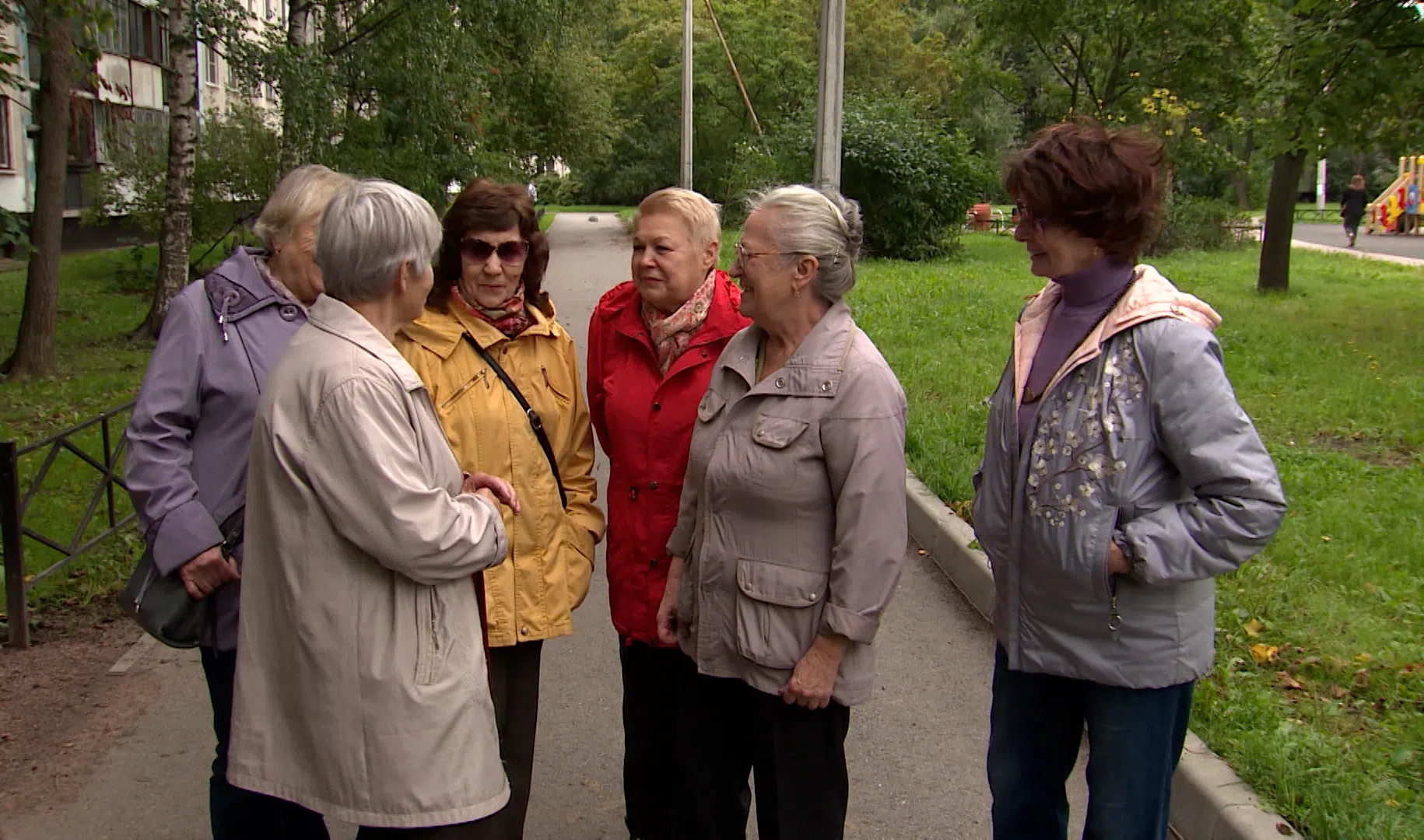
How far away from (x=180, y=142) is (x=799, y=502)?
491 inches

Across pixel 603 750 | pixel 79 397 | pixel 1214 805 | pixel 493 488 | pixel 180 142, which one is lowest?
pixel 79 397

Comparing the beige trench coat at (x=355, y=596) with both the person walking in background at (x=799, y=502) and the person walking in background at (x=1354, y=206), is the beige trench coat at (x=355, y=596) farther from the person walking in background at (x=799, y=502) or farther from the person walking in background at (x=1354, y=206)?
the person walking in background at (x=1354, y=206)

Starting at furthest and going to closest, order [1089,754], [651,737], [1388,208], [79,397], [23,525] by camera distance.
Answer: [1388,208]
[79,397]
[23,525]
[651,737]
[1089,754]

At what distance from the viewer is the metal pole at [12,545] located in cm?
556

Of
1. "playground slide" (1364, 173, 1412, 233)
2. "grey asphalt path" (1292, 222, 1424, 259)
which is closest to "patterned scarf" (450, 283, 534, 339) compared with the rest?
"grey asphalt path" (1292, 222, 1424, 259)

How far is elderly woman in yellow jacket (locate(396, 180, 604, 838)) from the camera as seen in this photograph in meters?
3.17

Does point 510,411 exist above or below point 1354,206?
below

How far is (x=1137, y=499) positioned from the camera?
2605 mm

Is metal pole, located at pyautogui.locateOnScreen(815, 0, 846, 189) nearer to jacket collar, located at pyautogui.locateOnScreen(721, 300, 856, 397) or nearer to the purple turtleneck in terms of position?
jacket collar, located at pyautogui.locateOnScreen(721, 300, 856, 397)

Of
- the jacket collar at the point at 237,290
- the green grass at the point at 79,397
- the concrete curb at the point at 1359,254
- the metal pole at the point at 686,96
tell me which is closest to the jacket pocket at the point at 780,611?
the jacket collar at the point at 237,290

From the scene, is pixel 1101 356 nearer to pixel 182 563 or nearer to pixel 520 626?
pixel 520 626

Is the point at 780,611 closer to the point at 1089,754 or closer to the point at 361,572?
the point at 1089,754

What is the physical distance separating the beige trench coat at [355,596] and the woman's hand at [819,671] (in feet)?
2.58

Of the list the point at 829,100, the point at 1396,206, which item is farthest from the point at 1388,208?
the point at 829,100
